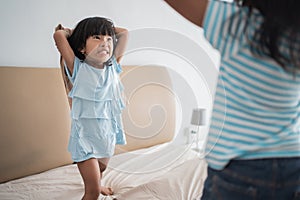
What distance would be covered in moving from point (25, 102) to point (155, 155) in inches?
29.3

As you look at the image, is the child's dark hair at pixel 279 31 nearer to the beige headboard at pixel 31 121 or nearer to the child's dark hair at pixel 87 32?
the child's dark hair at pixel 87 32

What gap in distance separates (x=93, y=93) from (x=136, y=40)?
29 centimetres

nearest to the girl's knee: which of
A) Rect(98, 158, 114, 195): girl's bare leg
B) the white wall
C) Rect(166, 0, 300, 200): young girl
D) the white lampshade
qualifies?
Rect(98, 158, 114, 195): girl's bare leg

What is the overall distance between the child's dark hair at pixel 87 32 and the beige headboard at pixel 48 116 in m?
0.17

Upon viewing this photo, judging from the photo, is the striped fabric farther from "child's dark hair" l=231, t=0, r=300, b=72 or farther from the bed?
the bed

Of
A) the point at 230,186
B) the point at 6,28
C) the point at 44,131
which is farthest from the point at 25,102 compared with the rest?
the point at 230,186

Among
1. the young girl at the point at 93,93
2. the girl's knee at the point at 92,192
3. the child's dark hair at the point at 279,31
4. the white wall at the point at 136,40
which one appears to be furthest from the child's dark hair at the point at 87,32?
the child's dark hair at the point at 279,31

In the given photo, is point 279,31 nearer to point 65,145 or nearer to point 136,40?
point 136,40

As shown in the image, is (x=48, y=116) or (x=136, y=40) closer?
(x=136, y=40)

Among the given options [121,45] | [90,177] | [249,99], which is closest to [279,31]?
[249,99]

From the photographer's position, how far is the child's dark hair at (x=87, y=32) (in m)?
1.17

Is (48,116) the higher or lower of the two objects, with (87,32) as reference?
lower

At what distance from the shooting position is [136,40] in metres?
0.98

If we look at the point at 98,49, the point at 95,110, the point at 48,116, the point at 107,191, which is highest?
the point at 98,49
